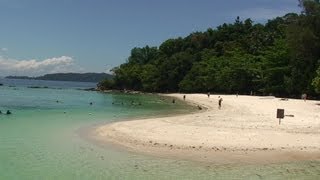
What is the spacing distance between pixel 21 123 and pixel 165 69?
3749 inches

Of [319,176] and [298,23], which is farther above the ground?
[298,23]

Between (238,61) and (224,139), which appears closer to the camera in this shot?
(224,139)

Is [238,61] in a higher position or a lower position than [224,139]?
higher

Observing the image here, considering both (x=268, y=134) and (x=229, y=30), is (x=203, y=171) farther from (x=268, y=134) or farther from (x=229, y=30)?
(x=229, y=30)

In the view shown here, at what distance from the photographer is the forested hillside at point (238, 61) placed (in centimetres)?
7112

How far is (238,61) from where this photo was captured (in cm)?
10488

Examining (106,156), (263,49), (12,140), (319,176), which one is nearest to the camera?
(319,176)

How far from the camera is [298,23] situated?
230 ft

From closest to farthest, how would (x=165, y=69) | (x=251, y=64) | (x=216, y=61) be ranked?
(x=251, y=64) < (x=216, y=61) < (x=165, y=69)

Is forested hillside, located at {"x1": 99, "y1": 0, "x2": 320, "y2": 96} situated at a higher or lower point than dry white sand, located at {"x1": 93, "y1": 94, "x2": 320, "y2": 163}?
higher

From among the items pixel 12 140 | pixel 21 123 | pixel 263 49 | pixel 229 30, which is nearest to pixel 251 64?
pixel 263 49

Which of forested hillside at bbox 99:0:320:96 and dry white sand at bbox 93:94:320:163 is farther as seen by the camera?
forested hillside at bbox 99:0:320:96

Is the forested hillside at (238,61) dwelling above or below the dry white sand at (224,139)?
above

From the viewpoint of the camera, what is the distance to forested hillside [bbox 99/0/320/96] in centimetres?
7112
